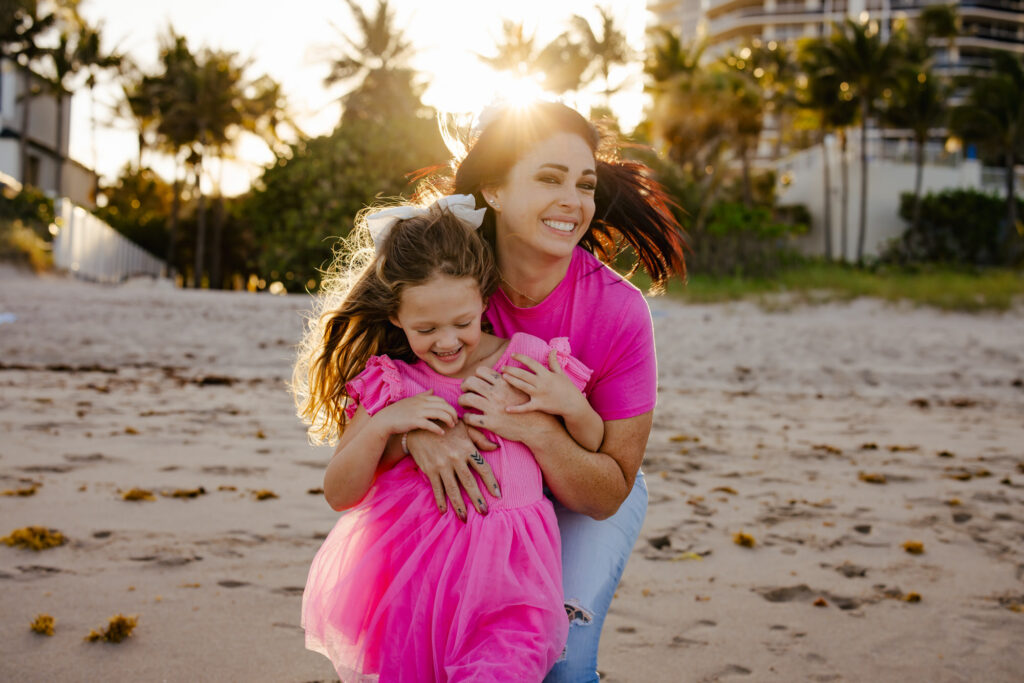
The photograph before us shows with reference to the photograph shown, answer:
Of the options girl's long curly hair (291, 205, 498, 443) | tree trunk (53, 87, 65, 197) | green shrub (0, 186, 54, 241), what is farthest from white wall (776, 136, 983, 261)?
girl's long curly hair (291, 205, 498, 443)

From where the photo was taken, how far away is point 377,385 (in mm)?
2174

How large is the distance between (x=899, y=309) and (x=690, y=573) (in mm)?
12932

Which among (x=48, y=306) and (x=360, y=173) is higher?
(x=360, y=173)

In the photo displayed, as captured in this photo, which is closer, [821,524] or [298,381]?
[298,381]

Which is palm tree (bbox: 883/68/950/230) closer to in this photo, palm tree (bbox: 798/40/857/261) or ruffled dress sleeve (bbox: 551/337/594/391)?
palm tree (bbox: 798/40/857/261)

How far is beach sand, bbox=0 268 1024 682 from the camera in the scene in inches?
109

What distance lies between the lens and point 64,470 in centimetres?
452

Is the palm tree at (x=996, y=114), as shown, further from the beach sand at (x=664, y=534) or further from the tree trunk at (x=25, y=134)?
the tree trunk at (x=25, y=134)

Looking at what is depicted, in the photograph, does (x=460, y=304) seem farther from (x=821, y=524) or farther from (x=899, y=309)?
(x=899, y=309)

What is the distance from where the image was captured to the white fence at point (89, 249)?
20.6 metres

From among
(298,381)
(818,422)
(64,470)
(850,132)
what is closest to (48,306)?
(64,470)

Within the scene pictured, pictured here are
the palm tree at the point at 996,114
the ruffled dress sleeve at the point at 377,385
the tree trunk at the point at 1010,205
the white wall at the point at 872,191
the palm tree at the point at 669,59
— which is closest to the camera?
the ruffled dress sleeve at the point at 377,385

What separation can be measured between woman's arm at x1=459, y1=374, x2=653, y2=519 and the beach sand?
817 mm

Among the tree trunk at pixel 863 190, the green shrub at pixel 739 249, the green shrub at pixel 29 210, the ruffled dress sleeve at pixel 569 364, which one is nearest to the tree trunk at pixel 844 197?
the tree trunk at pixel 863 190
